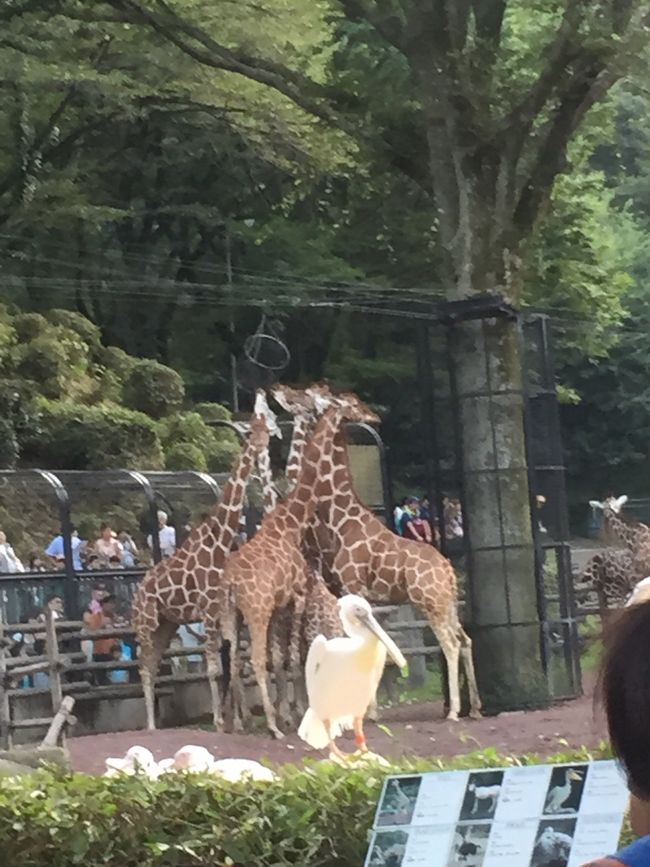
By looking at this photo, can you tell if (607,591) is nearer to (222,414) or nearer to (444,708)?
(444,708)

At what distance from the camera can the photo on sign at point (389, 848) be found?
330cm

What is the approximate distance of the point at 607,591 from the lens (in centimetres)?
1473

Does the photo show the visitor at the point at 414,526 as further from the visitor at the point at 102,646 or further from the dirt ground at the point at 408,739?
the dirt ground at the point at 408,739

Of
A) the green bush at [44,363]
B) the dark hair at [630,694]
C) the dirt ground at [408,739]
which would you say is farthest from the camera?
the green bush at [44,363]

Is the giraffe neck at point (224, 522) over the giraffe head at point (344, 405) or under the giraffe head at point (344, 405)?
under

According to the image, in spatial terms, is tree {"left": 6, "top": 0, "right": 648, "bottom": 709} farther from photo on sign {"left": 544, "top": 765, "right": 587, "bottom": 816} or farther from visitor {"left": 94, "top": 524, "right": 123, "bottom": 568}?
photo on sign {"left": 544, "top": 765, "right": 587, "bottom": 816}

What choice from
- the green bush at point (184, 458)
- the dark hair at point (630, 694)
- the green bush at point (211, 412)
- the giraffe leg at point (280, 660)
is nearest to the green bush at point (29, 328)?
the green bush at point (184, 458)

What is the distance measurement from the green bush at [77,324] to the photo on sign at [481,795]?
18.4m

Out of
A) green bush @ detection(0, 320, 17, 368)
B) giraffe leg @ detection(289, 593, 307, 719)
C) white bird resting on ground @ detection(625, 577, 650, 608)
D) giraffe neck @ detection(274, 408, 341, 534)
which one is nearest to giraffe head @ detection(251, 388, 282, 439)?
giraffe neck @ detection(274, 408, 341, 534)

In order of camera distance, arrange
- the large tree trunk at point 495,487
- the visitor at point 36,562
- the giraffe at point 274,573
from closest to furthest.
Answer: the giraffe at point 274,573, the large tree trunk at point 495,487, the visitor at point 36,562

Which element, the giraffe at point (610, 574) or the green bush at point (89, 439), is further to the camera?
the green bush at point (89, 439)

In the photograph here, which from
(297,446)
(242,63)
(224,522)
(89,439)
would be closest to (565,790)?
(224,522)

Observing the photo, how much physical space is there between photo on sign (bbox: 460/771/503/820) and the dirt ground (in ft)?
15.5

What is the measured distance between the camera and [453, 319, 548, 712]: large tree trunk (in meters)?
11.4
